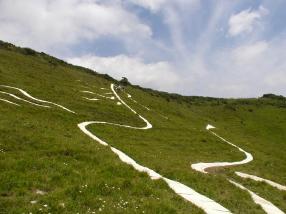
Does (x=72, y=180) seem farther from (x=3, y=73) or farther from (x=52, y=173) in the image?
(x=3, y=73)

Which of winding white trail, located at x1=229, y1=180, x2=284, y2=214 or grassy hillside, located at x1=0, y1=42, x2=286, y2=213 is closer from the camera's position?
grassy hillside, located at x1=0, y1=42, x2=286, y2=213

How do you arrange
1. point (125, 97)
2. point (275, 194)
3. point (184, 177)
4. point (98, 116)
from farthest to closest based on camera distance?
point (125, 97) < point (98, 116) < point (275, 194) < point (184, 177)

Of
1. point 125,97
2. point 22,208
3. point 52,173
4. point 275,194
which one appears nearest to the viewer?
point 22,208

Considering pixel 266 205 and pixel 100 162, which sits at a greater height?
pixel 266 205

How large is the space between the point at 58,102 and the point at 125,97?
92.7 feet

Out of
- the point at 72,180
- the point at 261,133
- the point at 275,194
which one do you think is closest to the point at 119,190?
the point at 72,180

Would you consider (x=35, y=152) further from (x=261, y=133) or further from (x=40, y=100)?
(x=261, y=133)

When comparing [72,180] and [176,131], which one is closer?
[72,180]

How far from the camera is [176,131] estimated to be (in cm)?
6244

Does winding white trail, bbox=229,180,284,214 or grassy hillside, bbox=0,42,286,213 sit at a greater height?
winding white trail, bbox=229,180,284,214

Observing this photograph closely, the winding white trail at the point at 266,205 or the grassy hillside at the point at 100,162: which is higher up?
the winding white trail at the point at 266,205

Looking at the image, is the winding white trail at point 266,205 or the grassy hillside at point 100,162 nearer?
the grassy hillside at point 100,162

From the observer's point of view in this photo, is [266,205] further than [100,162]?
No

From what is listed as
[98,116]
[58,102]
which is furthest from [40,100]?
[98,116]
